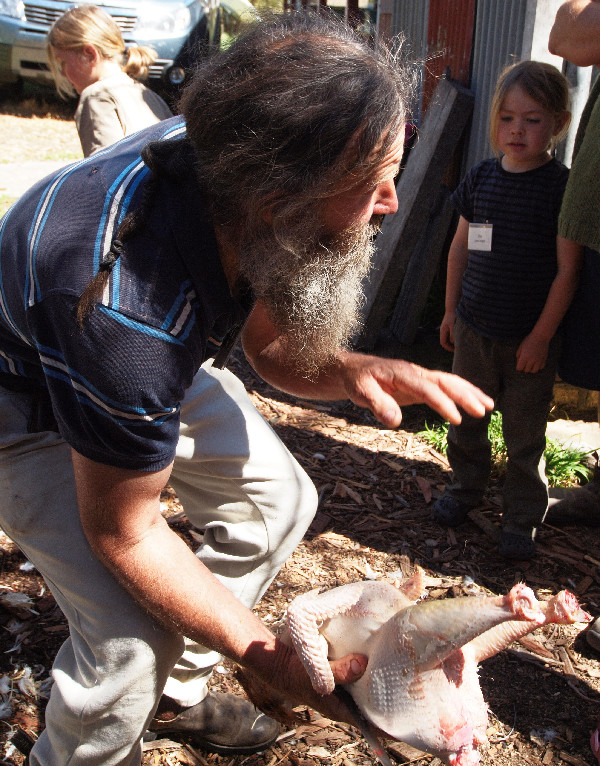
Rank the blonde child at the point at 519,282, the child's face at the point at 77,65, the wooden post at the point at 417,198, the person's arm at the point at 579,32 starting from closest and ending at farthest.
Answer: the person's arm at the point at 579,32, the blonde child at the point at 519,282, the child's face at the point at 77,65, the wooden post at the point at 417,198

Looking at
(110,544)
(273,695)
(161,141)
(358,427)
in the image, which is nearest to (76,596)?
(110,544)

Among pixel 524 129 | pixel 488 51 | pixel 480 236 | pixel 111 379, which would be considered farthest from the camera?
pixel 488 51

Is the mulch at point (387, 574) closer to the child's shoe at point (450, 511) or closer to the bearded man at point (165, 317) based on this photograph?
the child's shoe at point (450, 511)

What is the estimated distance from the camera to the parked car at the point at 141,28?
34.9 feet

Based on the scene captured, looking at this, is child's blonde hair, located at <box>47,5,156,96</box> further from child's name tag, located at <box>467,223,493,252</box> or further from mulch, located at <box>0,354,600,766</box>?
child's name tag, located at <box>467,223,493,252</box>

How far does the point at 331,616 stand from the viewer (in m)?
1.81

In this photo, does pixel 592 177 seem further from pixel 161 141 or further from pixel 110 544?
pixel 110 544

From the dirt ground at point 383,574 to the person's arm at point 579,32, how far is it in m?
1.92

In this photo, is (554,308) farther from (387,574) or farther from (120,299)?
(120,299)

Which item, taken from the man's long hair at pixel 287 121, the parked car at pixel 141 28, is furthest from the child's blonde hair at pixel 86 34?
the parked car at pixel 141 28

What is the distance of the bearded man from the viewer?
153 cm

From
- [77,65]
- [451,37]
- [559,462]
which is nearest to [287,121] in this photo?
[559,462]

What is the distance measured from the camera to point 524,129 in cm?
308

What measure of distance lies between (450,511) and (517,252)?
3.83 ft
